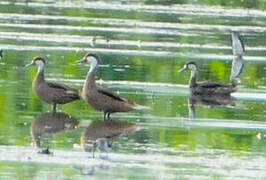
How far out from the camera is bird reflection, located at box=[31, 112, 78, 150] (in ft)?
55.3

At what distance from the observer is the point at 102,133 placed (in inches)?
680

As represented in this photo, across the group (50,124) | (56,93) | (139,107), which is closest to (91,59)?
(56,93)

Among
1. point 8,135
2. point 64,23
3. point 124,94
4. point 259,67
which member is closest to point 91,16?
point 64,23

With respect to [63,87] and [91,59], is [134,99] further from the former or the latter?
[63,87]

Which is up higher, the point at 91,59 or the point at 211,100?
the point at 91,59

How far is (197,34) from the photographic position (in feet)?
102

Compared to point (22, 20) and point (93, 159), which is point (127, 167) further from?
point (22, 20)

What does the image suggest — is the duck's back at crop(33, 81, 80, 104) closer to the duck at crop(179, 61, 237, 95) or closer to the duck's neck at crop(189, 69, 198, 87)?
the duck at crop(179, 61, 237, 95)

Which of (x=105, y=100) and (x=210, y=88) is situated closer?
(x=105, y=100)

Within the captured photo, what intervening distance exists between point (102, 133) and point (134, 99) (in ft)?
9.40

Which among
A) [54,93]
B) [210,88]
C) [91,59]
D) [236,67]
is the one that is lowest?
[236,67]

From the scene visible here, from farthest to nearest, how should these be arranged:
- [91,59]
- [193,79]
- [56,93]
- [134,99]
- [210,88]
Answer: [193,79] < [210,88] < [134,99] < [91,59] < [56,93]

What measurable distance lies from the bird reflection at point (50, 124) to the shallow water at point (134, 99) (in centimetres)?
2

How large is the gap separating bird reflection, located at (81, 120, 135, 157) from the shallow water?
0.04 feet
